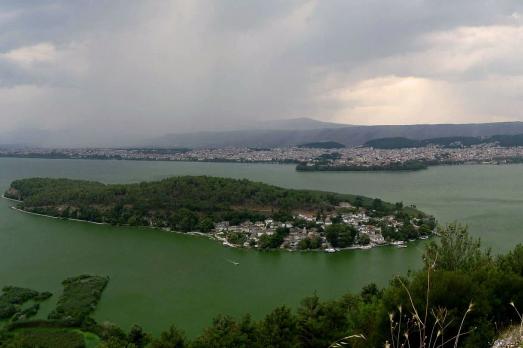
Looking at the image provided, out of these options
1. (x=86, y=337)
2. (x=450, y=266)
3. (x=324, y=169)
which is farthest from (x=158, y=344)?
(x=324, y=169)

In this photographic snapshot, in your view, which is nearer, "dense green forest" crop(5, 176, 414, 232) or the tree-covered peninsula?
the tree-covered peninsula

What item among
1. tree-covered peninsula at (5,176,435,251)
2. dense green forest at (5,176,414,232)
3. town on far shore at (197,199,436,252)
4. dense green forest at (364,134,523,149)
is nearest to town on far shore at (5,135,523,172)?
dense green forest at (364,134,523,149)

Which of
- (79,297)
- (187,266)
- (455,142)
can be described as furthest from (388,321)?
(455,142)

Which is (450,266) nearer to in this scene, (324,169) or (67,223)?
(67,223)

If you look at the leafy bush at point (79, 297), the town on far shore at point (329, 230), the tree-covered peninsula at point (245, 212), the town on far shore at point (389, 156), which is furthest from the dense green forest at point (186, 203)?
the town on far shore at point (389, 156)

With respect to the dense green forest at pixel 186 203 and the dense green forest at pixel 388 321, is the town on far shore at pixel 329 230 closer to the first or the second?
the dense green forest at pixel 186 203

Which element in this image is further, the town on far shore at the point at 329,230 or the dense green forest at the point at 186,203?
the dense green forest at the point at 186,203

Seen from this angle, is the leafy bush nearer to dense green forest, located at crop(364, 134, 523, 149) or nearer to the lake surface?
the lake surface
